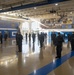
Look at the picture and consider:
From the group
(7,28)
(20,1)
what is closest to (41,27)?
(7,28)

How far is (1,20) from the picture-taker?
3086cm

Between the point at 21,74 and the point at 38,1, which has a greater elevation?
the point at 38,1

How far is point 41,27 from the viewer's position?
128 feet

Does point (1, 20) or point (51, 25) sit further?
point (51, 25)

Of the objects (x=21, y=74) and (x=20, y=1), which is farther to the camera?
(x=20, y=1)

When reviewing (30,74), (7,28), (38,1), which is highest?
(38,1)

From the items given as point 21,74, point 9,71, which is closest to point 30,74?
point 21,74

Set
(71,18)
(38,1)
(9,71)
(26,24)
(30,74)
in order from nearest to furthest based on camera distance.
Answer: (30,74)
(9,71)
(38,1)
(71,18)
(26,24)

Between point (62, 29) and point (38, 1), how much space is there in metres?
21.9

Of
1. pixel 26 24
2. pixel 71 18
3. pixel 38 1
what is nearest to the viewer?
pixel 38 1

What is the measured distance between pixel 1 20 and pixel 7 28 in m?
2.89

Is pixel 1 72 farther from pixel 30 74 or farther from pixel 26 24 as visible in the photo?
pixel 26 24

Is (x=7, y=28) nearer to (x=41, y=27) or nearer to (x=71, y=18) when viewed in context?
(x=41, y=27)

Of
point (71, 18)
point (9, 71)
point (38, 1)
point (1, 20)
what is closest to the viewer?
point (9, 71)
